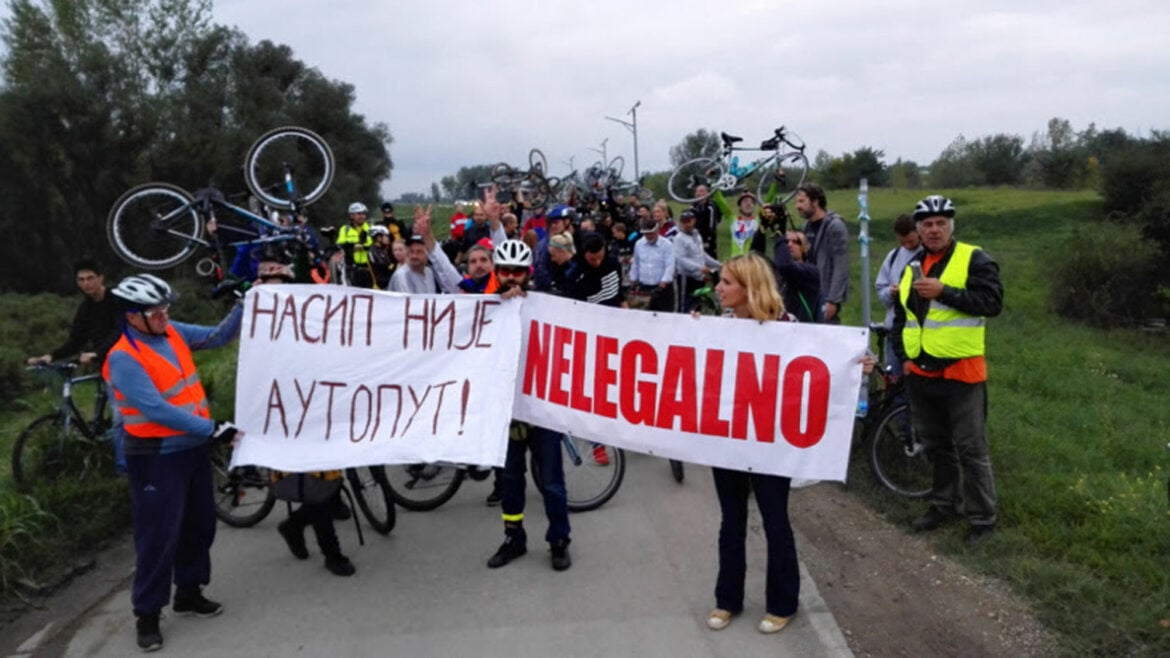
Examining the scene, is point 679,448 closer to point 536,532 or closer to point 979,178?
point 536,532

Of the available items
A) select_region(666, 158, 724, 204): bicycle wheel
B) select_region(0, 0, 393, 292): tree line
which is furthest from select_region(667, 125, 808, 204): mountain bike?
select_region(0, 0, 393, 292): tree line

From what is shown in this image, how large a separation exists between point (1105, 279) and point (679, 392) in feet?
69.2

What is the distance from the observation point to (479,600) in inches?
206

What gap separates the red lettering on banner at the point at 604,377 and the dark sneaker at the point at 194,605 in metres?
2.62

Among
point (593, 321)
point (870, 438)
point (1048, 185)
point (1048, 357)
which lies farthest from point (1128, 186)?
point (593, 321)

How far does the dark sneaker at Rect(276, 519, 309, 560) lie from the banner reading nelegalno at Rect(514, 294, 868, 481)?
175 cm

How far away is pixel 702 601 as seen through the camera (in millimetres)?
5074

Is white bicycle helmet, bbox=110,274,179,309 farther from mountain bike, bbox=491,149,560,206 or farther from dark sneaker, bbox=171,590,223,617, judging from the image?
mountain bike, bbox=491,149,560,206

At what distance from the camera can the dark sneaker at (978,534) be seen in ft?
18.4

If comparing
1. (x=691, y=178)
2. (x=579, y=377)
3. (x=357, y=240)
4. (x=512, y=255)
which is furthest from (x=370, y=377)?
(x=691, y=178)

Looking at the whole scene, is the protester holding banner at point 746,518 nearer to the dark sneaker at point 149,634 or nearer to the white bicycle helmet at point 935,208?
the white bicycle helmet at point 935,208

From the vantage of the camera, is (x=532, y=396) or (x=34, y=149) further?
(x=34, y=149)

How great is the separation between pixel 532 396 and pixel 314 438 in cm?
142

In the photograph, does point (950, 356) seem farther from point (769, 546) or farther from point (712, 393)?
point (769, 546)
